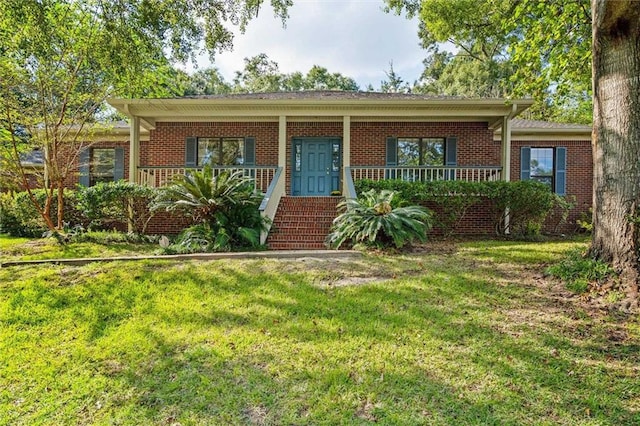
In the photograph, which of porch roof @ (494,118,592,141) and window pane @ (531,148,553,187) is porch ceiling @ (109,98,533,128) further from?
window pane @ (531,148,553,187)

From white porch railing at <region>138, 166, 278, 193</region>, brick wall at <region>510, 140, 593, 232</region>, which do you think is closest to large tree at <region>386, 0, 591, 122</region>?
brick wall at <region>510, 140, 593, 232</region>

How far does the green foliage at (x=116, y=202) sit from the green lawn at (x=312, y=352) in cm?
403

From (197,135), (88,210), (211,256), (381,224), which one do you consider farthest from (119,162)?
(381,224)

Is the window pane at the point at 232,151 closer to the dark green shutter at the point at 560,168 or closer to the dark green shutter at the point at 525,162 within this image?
the dark green shutter at the point at 525,162

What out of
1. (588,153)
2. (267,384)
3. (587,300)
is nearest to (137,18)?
(267,384)

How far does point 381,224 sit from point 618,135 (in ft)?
11.5

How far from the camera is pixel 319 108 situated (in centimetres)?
1019

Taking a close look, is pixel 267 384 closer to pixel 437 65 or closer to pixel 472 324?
pixel 472 324

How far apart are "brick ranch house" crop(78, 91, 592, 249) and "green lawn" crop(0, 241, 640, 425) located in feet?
16.5

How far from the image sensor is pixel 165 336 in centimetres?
336

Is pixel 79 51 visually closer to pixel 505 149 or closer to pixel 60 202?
pixel 60 202

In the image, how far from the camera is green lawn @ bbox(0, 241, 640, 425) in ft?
7.88

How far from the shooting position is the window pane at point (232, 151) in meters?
11.8

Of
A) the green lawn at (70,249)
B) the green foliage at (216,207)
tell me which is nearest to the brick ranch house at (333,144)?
the green foliage at (216,207)
